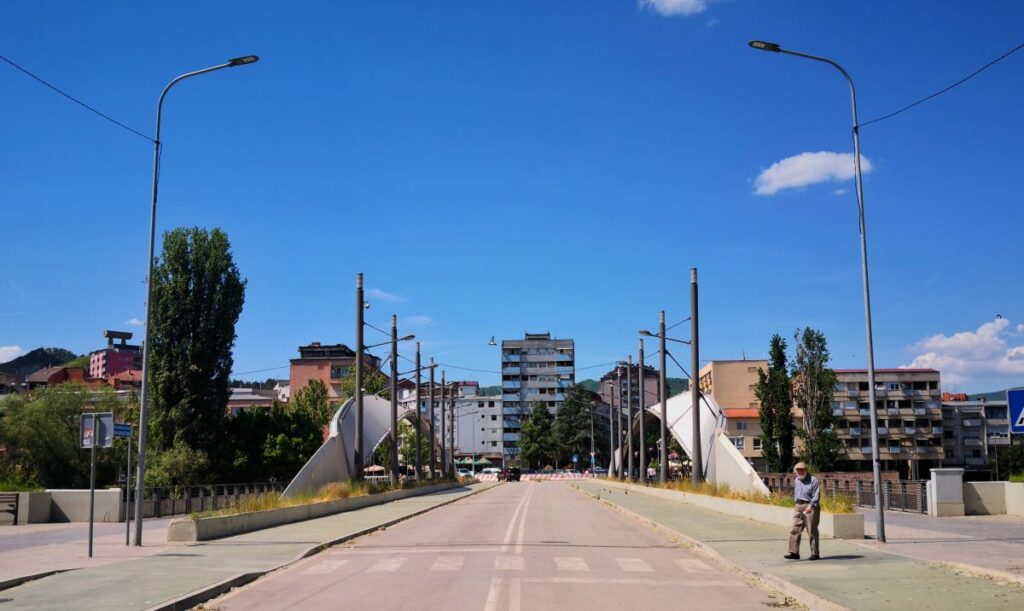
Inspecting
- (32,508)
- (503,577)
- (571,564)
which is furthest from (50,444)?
(503,577)

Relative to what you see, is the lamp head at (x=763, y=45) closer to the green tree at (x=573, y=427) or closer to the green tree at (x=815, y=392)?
the green tree at (x=815, y=392)

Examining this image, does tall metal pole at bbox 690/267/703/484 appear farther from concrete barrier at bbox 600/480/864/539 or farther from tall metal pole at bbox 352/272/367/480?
tall metal pole at bbox 352/272/367/480

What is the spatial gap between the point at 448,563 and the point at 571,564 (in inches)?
83.3

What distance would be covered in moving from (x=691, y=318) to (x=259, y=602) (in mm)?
31665

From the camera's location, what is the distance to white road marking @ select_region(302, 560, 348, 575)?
47.1 feet

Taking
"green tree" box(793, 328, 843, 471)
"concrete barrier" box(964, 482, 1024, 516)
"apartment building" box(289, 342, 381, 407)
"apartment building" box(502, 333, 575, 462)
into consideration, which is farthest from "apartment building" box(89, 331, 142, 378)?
"concrete barrier" box(964, 482, 1024, 516)

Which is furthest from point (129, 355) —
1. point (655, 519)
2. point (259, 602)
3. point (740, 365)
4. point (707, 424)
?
point (259, 602)

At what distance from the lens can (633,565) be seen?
15234mm

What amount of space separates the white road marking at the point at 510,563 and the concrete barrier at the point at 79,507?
718 inches

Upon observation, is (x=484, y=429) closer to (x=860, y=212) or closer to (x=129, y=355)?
(x=129, y=355)

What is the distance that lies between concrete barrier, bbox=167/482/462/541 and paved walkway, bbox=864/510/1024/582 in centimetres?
1400

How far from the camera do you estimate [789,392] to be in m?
73.1

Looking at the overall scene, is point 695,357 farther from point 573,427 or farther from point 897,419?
point 573,427

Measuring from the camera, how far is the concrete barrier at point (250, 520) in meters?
19.6
